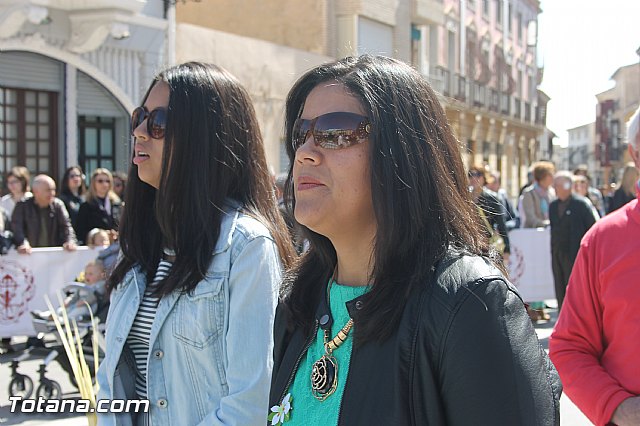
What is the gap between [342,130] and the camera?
1.98 metres

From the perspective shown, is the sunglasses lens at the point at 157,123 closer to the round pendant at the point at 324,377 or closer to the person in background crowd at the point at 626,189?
the round pendant at the point at 324,377

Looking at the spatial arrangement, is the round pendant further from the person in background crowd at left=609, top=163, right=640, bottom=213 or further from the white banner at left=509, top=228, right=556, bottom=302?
the person in background crowd at left=609, top=163, right=640, bottom=213

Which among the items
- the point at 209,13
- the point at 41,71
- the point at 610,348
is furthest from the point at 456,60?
the point at 610,348

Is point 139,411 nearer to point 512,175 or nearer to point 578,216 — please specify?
point 578,216

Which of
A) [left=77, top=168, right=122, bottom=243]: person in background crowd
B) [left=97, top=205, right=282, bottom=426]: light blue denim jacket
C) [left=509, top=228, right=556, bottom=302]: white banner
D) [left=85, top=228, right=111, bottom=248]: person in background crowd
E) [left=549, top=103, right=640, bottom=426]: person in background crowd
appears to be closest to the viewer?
[left=97, top=205, right=282, bottom=426]: light blue denim jacket

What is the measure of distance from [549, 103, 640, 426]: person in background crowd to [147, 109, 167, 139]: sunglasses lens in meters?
1.47

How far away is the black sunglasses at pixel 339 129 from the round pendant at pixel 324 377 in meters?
0.48

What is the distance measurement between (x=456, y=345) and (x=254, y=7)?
2459 centimetres

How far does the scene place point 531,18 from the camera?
49.4 metres

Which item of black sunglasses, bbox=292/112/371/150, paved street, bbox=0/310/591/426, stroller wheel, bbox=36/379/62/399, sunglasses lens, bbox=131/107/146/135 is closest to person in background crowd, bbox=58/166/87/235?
paved street, bbox=0/310/591/426

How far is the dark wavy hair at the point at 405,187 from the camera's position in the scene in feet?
6.04

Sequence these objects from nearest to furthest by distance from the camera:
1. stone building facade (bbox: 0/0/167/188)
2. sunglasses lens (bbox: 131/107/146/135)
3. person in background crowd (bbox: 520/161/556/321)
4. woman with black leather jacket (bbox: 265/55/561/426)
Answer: woman with black leather jacket (bbox: 265/55/561/426) < sunglasses lens (bbox: 131/107/146/135) < person in background crowd (bbox: 520/161/556/321) < stone building facade (bbox: 0/0/167/188)

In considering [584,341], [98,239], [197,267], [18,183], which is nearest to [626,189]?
[98,239]

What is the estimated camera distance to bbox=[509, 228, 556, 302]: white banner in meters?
12.5
